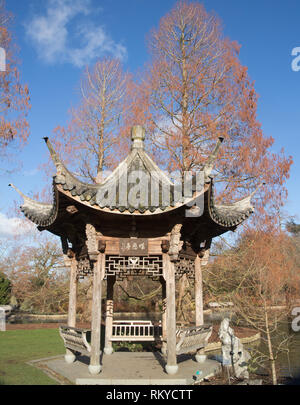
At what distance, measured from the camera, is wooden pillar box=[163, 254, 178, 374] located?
6693 millimetres

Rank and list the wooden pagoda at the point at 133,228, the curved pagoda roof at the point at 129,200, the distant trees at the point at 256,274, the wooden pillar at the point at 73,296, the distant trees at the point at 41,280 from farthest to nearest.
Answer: the distant trees at the point at 41,280 < the distant trees at the point at 256,274 < the wooden pillar at the point at 73,296 < the wooden pagoda at the point at 133,228 < the curved pagoda roof at the point at 129,200

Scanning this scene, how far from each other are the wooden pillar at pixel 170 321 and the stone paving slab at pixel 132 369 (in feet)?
0.70

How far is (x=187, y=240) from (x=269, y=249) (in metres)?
5.62

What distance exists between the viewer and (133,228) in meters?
7.26

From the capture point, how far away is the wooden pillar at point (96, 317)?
6.65 meters

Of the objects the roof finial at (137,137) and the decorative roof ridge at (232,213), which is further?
the roof finial at (137,137)

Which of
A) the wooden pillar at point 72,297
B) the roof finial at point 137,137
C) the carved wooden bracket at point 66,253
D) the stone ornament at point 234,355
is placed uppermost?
the roof finial at point 137,137

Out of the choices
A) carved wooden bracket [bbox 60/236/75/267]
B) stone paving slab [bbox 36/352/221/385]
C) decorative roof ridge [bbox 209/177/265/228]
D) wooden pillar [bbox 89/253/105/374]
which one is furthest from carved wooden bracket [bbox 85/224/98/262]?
decorative roof ridge [bbox 209/177/265/228]

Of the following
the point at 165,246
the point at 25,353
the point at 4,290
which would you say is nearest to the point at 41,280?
the point at 4,290

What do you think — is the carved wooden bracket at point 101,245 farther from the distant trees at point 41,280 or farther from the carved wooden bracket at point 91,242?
the distant trees at point 41,280

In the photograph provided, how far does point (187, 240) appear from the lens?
26.4 feet

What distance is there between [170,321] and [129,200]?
111 inches

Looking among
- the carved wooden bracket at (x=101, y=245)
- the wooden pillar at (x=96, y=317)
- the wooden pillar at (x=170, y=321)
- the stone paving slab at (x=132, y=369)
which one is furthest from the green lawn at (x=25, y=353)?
the carved wooden bracket at (x=101, y=245)
